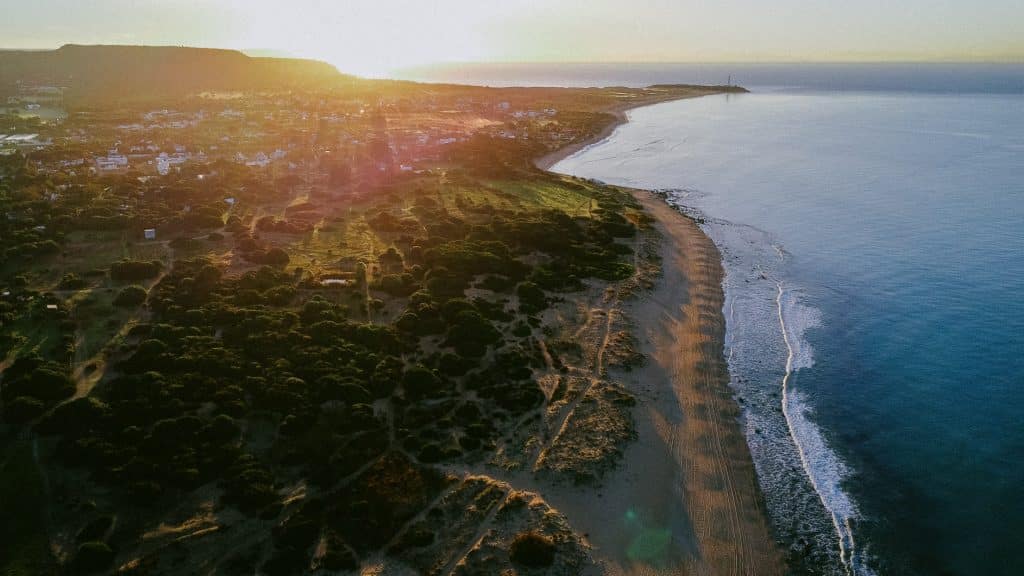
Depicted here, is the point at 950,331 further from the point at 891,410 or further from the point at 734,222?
the point at 734,222

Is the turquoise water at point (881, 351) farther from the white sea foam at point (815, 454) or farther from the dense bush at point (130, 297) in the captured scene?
the dense bush at point (130, 297)

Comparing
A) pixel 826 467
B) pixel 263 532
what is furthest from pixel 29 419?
pixel 826 467

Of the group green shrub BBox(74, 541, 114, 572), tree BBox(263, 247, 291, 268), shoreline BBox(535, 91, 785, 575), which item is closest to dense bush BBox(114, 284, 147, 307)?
tree BBox(263, 247, 291, 268)

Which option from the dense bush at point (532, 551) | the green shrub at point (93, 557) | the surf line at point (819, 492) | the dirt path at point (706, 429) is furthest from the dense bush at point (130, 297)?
the surf line at point (819, 492)

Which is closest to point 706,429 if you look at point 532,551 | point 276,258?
point 532,551

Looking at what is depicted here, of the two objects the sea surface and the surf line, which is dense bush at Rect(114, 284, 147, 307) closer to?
the sea surface
